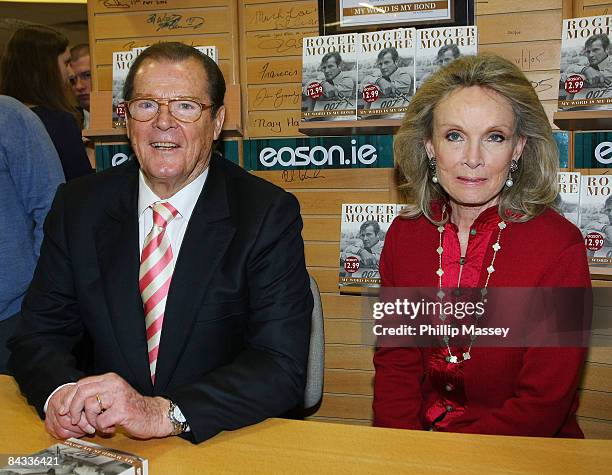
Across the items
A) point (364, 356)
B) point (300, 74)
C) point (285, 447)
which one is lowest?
point (364, 356)

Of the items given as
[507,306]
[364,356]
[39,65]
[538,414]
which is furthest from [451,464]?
[39,65]

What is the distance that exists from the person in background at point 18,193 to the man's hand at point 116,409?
1.38m

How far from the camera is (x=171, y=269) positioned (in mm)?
2010

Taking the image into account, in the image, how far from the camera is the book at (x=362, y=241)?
124 inches

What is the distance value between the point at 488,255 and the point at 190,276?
3.11ft

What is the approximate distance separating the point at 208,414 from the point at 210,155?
92 cm

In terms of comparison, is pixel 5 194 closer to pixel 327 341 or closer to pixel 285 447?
pixel 327 341

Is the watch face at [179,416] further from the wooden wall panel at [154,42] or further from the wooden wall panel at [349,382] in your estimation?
the wooden wall panel at [154,42]

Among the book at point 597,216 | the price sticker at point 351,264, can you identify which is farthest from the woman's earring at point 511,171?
the price sticker at point 351,264

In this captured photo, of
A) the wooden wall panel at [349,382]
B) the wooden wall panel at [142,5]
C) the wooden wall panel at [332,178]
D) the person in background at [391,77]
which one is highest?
the wooden wall panel at [142,5]

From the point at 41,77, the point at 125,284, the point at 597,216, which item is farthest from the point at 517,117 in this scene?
the point at 41,77

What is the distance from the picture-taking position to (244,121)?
3334 millimetres

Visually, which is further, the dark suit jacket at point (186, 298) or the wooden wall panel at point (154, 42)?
the wooden wall panel at point (154, 42)
